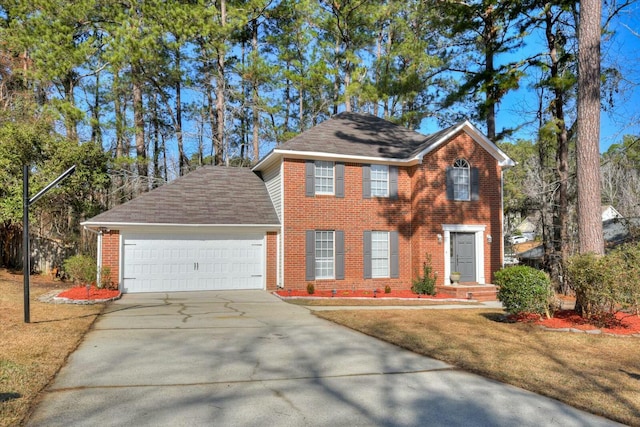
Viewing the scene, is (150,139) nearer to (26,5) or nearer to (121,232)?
(26,5)

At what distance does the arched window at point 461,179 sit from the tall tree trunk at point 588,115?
251 inches

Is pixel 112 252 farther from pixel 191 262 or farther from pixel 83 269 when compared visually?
pixel 191 262

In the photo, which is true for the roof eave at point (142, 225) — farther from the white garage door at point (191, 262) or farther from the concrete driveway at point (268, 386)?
the concrete driveway at point (268, 386)

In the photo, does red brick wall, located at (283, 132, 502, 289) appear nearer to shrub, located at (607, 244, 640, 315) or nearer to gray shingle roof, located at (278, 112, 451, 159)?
gray shingle roof, located at (278, 112, 451, 159)

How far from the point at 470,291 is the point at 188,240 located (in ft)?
32.6

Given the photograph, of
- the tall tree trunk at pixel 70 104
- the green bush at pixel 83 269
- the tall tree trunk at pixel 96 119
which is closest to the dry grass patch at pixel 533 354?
the green bush at pixel 83 269

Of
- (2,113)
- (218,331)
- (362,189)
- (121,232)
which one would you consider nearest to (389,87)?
(362,189)

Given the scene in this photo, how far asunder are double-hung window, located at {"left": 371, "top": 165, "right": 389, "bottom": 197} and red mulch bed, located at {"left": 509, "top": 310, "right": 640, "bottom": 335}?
7879 mm

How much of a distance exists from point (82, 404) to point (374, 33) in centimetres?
2804

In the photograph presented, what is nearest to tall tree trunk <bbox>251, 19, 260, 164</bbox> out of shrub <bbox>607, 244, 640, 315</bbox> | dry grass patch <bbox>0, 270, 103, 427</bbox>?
dry grass patch <bbox>0, 270, 103, 427</bbox>

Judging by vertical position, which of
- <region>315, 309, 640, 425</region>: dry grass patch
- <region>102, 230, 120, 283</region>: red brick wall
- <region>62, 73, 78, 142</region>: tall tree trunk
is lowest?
<region>315, 309, 640, 425</region>: dry grass patch

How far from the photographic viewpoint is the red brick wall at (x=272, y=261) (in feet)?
53.9

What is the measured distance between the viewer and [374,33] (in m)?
28.6

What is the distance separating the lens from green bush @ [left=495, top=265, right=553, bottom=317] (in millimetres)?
9445
